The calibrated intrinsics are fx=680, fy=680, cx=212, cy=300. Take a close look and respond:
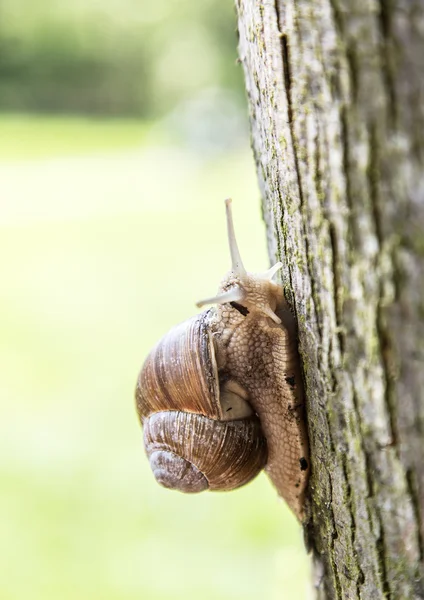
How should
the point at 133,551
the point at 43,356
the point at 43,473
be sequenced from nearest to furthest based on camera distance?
the point at 133,551
the point at 43,473
the point at 43,356

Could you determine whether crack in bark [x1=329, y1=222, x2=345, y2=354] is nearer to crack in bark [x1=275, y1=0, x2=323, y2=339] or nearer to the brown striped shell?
crack in bark [x1=275, y1=0, x2=323, y2=339]

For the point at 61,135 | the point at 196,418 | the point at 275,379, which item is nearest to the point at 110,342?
the point at 196,418

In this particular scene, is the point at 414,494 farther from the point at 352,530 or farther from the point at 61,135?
the point at 61,135

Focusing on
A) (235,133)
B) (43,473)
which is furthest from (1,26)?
(43,473)

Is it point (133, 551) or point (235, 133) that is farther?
point (235, 133)

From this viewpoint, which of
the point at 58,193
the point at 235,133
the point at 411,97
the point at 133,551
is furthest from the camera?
the point at 235,133

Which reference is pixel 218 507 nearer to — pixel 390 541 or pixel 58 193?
pixel 390 541

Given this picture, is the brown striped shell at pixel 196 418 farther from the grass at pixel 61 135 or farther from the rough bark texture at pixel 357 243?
the grass at pixel 61 135
